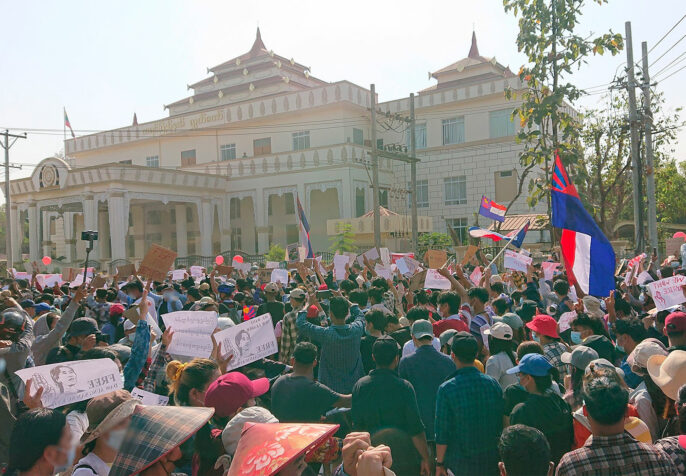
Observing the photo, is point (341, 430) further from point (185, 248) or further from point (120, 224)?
point (185, 248)

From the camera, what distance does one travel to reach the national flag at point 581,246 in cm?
747

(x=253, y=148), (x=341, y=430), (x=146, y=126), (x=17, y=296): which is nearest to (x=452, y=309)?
(x=341, y=430)

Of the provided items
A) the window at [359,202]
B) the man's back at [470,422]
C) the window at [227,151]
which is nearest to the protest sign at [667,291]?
the man's back at [470,422]

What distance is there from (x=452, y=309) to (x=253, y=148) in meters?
33.9

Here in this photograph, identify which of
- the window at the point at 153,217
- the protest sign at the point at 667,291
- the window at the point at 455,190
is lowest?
the protest sign at the point at 667,291

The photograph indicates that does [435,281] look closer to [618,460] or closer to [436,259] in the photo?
[436,259]

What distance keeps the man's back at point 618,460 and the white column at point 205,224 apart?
34.2 m

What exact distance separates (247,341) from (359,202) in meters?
31.3

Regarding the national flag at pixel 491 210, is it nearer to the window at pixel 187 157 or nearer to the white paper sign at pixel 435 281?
the white paper sign at pixel 435 281

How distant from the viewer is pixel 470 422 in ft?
13.0

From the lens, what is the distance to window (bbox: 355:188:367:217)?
1416 inches

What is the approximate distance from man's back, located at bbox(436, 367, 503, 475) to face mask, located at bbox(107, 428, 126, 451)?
2108mm

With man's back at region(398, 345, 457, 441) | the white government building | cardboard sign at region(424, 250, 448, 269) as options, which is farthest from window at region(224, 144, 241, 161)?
man's back at region(398, 345, 457, 441)

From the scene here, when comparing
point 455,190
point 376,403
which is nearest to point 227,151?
point 455,190
